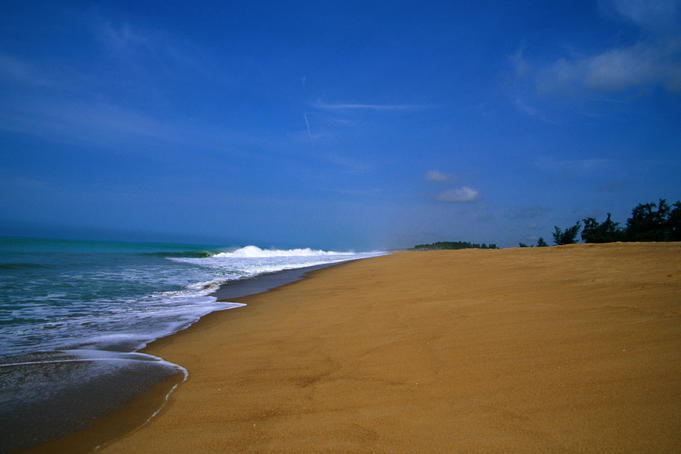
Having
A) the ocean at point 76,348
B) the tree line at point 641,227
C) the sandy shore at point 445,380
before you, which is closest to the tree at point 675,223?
the tree line at point 641,227

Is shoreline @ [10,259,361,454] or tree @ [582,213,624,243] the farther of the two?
tree @ [582,213,624,243]

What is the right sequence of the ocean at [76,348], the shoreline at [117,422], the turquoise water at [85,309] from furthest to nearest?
the turquoise water at [85,309], the ocean at [76,348], the shoreline at [117,422]

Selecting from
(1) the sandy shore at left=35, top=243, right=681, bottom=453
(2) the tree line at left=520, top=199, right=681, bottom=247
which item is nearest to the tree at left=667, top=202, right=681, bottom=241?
(2) the tree line at left=520, top=199, right=681, bottom=247

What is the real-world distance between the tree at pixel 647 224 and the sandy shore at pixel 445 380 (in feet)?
48.0

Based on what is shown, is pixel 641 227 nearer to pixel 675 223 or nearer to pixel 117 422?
pixel 675 223

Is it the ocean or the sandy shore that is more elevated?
the sandy shore

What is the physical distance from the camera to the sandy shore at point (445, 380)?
1587mm

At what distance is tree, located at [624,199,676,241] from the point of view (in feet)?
50.6

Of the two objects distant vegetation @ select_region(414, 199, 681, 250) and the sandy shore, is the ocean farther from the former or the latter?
distant vegetation @ select_region(414, 199, 681, 250)

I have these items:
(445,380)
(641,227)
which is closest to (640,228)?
(641,227)

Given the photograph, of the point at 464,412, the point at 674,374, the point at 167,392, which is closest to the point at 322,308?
the point at 167,392

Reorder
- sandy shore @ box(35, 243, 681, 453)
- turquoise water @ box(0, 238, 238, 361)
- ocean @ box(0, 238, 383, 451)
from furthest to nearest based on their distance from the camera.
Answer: turquoise water @ box(0, 238, 238, 361) < ocean @ box(0, 238, 383, 451) < sandy shore @ box(35, 243, 681, 453)

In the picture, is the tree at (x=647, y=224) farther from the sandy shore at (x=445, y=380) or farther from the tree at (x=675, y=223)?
the sandy shore at (x=445, y=380)

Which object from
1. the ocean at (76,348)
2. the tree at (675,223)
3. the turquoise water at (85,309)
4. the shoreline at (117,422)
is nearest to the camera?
the shoreline at (117,422)
